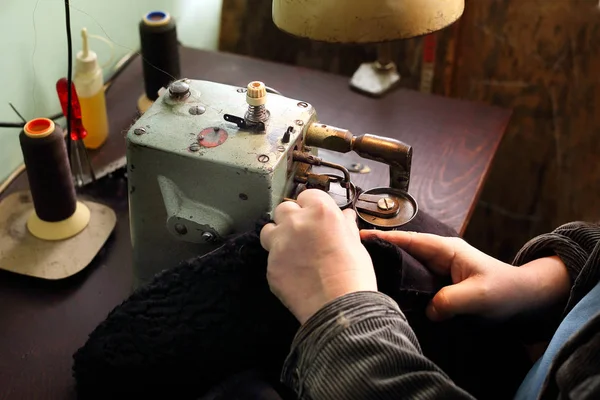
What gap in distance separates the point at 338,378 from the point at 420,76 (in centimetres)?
133

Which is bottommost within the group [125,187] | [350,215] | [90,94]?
[125,187]

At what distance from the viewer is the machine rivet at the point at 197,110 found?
934 mm

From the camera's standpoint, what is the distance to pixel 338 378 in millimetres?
678

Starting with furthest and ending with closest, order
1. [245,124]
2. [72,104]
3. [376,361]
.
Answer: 1. [72,104]
2. [245,124]
3. [376,361]

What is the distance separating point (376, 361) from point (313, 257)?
0.15 meters

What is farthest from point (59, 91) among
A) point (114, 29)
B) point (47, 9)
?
point (114, 29)

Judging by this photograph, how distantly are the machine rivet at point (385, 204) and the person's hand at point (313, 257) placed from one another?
146 mm

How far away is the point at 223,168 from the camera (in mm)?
857

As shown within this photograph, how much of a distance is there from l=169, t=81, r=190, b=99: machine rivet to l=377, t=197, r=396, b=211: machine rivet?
31 centimetres

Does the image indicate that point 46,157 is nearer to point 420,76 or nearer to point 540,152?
point 420,76

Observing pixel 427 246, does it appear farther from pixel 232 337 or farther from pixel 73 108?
pixel 73 108

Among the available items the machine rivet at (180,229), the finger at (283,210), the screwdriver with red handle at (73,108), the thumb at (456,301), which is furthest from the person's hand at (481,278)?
the screwdriver with red handle at (73,108)

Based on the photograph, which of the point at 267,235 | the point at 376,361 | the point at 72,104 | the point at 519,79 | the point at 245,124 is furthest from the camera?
the point at 519,79

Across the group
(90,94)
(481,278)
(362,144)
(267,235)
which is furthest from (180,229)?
(90,94)
